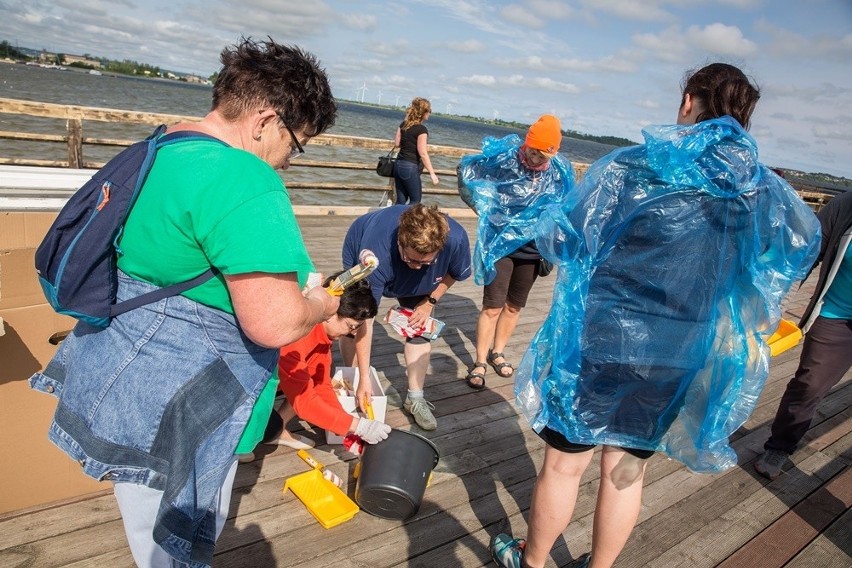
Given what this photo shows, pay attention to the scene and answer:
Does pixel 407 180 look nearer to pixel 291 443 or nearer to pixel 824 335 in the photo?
pixel 291 443

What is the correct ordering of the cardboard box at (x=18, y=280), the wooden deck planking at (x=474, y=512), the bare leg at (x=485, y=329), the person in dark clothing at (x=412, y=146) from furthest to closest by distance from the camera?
the person in dark clothing at (x=412, y=146)
the bare leg at (x=485, y=329)
the wooden deck planking at (x=474, y=512)
the cardboard box at (x=18, y=280)

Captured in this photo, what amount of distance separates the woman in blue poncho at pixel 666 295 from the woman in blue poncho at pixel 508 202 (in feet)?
5.00

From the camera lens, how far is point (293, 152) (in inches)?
46.7

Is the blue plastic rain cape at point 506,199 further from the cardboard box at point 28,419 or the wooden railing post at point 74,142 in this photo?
the wooden railing post at point 74,142

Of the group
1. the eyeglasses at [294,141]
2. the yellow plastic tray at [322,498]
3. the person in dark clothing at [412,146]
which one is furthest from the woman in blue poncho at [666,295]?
the person in dark clothing at [412,146]

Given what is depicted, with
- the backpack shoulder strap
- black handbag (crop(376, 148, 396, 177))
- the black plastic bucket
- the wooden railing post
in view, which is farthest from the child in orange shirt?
the wooden railing post

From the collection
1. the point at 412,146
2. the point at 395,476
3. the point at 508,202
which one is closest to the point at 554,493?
the point at 395,476

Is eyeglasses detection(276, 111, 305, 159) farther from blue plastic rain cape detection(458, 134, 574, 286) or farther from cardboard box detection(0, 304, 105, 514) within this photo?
blue plastic rain cape detection(458, 134, 574, 286)

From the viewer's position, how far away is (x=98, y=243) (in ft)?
Answer: 3.27

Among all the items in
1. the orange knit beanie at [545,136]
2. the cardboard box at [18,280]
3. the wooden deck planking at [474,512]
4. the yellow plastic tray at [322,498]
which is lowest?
the wooden deck planking at [474,512]

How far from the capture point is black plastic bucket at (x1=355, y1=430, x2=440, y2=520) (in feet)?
6.64

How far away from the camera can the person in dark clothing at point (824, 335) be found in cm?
239

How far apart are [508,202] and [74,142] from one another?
457 cm

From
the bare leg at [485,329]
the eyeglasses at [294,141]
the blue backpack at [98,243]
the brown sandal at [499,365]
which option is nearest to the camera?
the blue backpack at [98,243]
